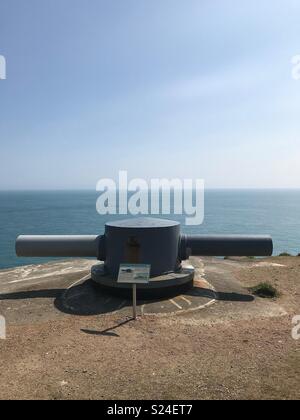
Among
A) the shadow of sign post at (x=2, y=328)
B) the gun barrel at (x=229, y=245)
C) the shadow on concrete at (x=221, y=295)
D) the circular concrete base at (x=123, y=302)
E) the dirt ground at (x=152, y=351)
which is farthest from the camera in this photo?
the gun barrel at (x=229, y=245)

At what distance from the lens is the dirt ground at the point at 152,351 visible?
691cm

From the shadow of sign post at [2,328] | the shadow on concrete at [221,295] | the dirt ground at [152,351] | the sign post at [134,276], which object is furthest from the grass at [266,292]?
the shadow of sign post at [2,328]

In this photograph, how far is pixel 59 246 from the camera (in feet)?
46.1

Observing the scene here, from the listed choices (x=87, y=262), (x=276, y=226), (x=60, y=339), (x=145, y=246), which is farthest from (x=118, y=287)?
(x=276, y=226)

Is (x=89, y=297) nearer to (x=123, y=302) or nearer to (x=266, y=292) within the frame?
(x=123, y=302)

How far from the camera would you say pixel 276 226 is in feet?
261

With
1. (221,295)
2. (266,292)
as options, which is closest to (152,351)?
(221,295)

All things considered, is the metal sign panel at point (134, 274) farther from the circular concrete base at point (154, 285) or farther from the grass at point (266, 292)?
the grass at point (266, 292)

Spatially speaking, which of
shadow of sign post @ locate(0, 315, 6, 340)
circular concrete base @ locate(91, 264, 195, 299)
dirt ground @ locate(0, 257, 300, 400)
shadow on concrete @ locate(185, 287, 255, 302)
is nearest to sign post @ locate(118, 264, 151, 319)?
dirt ground @ locate(0, 257, 300, 400)

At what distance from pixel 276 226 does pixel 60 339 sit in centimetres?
7628

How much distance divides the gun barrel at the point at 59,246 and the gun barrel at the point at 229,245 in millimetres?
3452

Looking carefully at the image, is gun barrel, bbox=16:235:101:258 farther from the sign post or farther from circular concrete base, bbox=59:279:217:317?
the sign post

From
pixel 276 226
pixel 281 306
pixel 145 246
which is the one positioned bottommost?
pixel 276 226
